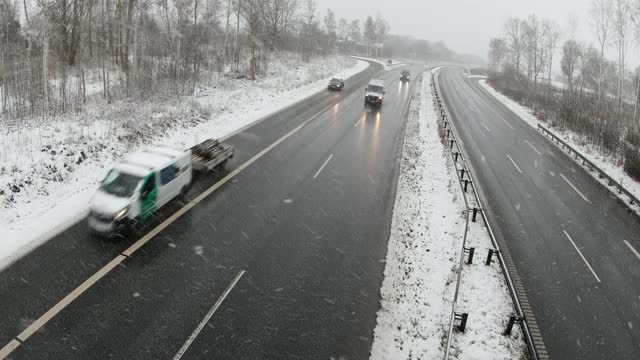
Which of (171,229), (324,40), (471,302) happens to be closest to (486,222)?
(471,302)

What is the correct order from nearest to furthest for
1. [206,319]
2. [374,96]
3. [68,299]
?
1. [206,319]
2. [68,299]
3. [374,96]

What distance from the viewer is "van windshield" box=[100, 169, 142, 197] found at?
11.9 m

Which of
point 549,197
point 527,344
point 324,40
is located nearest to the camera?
point 527,344

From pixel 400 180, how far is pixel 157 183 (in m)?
10.5

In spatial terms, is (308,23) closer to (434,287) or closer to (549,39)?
(549,39)

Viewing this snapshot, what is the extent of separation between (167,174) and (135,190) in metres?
1.50

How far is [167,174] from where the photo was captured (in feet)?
43.4

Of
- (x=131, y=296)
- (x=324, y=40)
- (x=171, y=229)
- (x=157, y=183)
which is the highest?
(x=324, y=40)

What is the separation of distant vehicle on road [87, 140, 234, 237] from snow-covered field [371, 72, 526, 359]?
7.47 m

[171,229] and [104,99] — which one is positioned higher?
[104,99]

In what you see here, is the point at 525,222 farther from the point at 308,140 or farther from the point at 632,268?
the point at 308,140

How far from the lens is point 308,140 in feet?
76.8

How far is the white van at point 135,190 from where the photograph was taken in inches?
451

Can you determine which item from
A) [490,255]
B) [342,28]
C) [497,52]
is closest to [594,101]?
[490,255]
